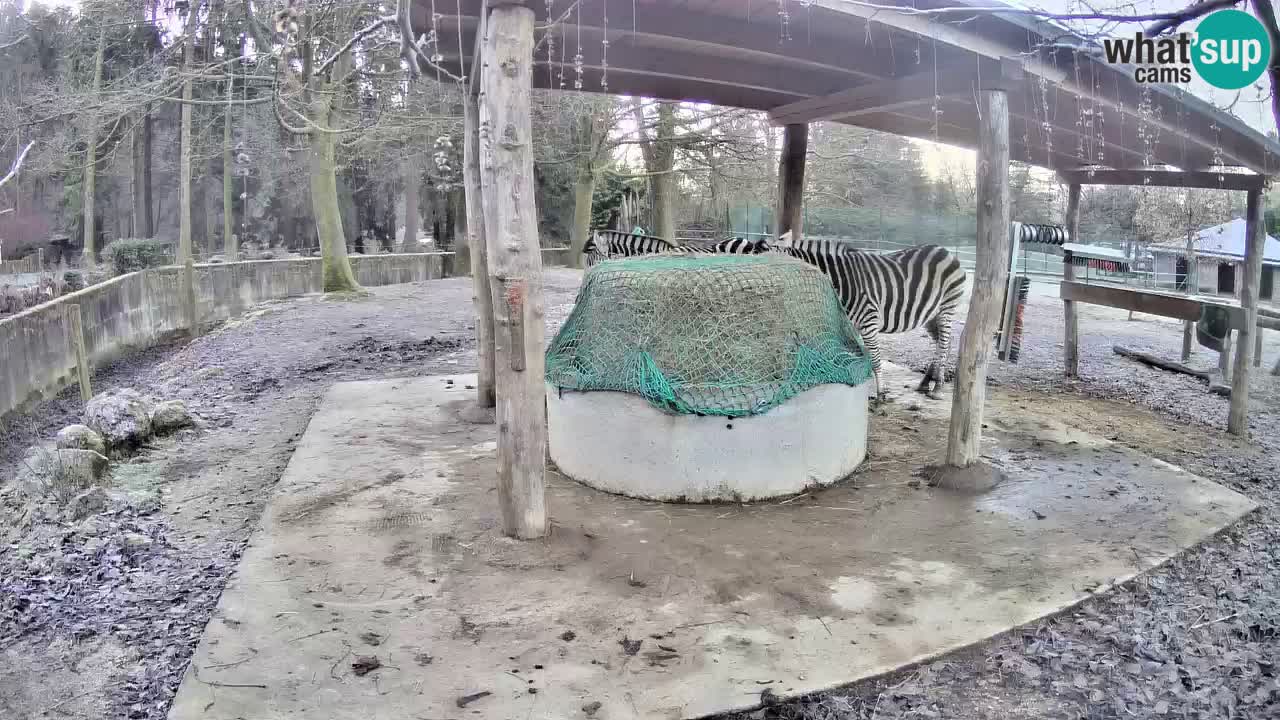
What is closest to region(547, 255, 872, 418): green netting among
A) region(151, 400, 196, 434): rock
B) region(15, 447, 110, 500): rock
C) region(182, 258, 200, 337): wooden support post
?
region(15, 447, 110, 500): rock

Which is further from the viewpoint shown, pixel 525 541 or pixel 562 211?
pixel 562 211

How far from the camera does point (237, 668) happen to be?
3.23m

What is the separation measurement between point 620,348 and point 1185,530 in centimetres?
338

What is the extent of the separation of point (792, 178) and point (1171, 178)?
3.63 meters

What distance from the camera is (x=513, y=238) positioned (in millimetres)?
4223

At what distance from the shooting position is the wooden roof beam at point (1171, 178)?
24.0ft

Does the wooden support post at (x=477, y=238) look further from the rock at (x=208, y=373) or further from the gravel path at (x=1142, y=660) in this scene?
the rock at (x=208, y=373)

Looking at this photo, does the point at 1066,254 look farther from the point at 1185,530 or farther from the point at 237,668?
the point at 237,668

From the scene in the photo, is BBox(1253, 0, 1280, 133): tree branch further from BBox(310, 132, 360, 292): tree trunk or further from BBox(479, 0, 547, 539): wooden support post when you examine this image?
BBox(310, 132, 360, 292): tree trunk

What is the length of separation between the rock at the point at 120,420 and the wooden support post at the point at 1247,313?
30.2 ft

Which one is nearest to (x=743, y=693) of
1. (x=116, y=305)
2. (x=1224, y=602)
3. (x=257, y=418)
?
(x=1224, y=602)

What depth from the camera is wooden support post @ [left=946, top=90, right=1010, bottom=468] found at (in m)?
5.36

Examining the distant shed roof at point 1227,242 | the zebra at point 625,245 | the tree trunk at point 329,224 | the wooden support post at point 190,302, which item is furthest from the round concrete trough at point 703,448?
the tree trunk at point 329,224

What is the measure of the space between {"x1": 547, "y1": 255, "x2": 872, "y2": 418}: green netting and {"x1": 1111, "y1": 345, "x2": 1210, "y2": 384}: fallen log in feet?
20.1
